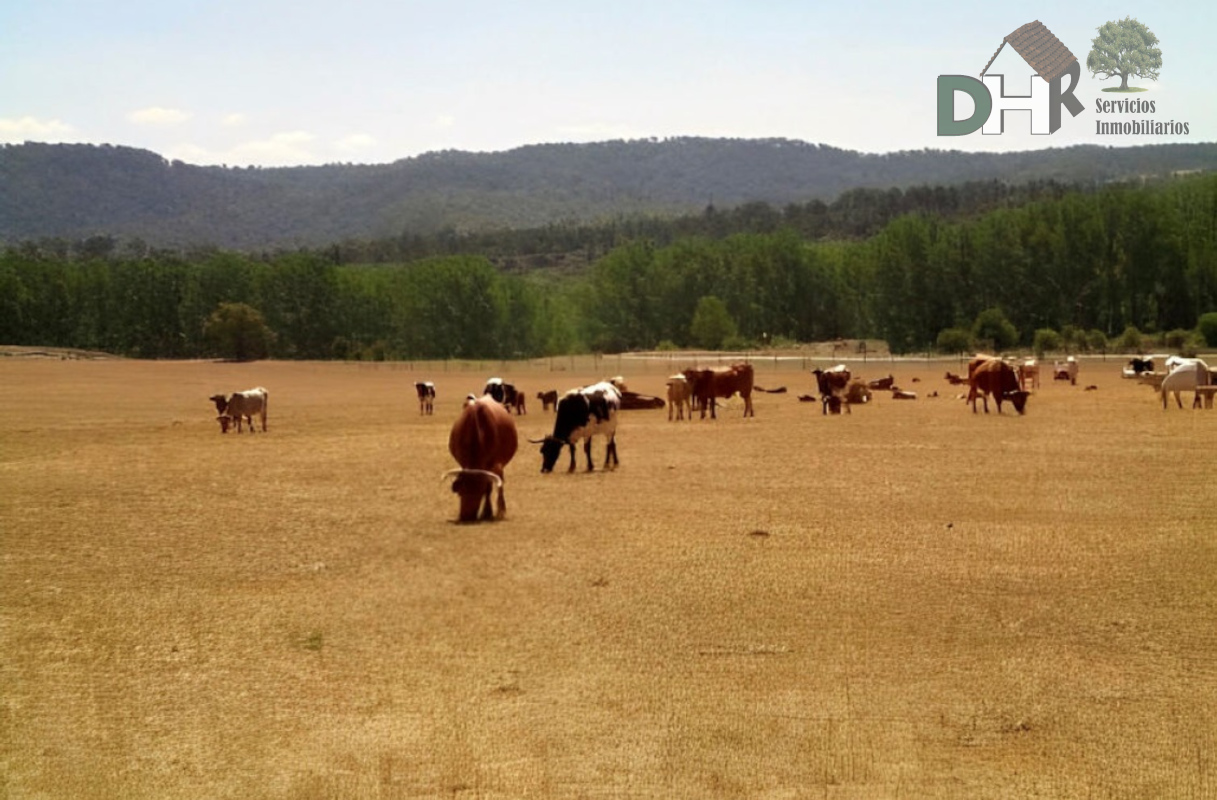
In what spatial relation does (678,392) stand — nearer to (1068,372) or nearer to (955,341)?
(1068,372)

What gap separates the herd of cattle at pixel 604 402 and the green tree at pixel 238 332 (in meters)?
60.6

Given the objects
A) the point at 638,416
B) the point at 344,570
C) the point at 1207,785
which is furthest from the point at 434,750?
the point at 638,416

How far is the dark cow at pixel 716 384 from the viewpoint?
35969 mm

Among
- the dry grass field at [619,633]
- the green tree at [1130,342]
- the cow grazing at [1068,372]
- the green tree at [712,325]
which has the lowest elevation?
the dry grass field at [619,633]

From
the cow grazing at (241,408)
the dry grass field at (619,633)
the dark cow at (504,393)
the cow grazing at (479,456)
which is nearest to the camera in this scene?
the dry grass field at (619,633)

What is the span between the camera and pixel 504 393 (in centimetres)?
2873

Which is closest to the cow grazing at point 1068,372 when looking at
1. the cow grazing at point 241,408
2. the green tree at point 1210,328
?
the green tree at point 1210,328

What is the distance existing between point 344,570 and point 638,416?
24586mm

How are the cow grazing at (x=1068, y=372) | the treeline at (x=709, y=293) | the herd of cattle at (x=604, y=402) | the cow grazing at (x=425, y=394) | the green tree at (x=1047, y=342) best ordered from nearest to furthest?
the herd of cattle at (x=604, y=402) → the cow grazing at (x=425, y=394) → the cow grazing at (x=1068, y=372) → the green tree at (x=1047, y=342) → the treeline at (x=709, y=293)

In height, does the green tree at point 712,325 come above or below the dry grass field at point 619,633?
above

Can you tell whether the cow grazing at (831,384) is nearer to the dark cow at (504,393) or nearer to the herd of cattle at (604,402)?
the herd of cattle at (604,402)

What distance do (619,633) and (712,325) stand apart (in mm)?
95638

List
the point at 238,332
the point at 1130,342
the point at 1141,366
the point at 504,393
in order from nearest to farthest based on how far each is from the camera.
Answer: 1. the point at 504,393
2. the point at 1141,366
3. the point at 1130,342
4. the point at 238,332

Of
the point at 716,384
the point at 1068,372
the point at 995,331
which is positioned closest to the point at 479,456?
the point at 716,384
